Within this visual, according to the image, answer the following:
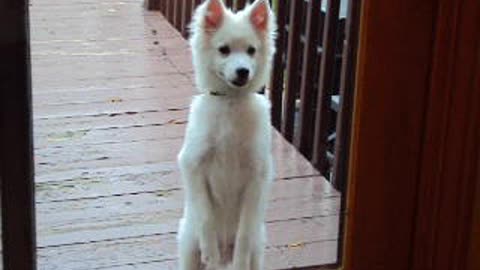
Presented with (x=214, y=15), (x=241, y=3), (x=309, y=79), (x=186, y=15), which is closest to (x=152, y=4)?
(x=186, y=15)

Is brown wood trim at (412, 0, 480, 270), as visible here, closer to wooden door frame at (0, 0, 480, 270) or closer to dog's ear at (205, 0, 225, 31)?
wooden door frame at (0, 0, 480, 270)

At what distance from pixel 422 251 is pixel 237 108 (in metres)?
0.50

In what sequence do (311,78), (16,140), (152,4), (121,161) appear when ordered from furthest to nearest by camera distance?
(152,4), (311,78), (121,161), (16,140)

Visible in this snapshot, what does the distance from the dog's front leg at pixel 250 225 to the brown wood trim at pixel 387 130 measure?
19 cm

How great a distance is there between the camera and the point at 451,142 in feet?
5.78

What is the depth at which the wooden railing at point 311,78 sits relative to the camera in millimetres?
2492

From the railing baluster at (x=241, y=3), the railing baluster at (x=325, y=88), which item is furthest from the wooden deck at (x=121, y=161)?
the railing baluster at (x=241, y=3)

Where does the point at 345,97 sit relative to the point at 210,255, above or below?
above

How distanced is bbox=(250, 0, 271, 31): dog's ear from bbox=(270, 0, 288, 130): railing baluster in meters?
0.91

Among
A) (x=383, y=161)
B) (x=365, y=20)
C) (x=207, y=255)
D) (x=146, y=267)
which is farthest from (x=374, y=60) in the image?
(x=146, y=267)

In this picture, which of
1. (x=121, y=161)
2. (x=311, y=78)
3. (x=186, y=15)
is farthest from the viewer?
(x=186, y=15)

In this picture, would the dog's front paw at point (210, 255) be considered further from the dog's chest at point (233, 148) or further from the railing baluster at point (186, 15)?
the railing baluster at point (186, 15)

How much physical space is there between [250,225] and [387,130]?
0.34m

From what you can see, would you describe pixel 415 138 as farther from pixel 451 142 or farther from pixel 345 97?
pixel 345 97
